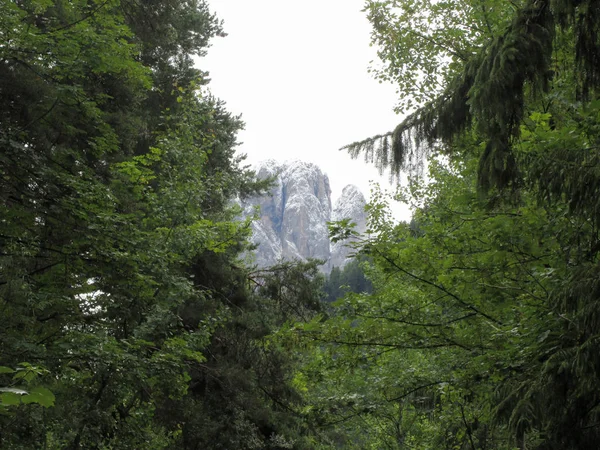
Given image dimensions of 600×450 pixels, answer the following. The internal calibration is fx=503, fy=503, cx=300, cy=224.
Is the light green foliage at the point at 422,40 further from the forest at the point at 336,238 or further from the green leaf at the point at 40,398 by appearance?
the green leaf at the point at 40,398

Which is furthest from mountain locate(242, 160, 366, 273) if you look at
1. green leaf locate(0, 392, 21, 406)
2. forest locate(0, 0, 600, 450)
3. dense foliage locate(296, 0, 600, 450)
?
green leaf locate(0, 392, 21, 406)

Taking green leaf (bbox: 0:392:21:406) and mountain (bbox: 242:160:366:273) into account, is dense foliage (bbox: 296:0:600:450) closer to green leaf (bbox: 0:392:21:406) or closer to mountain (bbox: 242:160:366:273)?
green leaf (bbox: 0:392:21:406)

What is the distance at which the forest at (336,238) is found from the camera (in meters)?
3.60

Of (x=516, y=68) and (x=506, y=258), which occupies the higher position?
(x=516, y=68)

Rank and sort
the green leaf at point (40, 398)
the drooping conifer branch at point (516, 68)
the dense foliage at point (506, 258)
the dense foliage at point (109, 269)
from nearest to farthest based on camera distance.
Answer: the green leaf at point (40, 398), the dense foliage at point (506, 258), the drooping conifer branch at point (516, 68), the dense foliage at point (109, 269)

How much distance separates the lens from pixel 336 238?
5.86 metres

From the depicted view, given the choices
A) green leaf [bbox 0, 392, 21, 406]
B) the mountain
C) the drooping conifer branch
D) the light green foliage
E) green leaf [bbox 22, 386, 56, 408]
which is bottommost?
green leaf [bbox 22, 386, 56, 408]

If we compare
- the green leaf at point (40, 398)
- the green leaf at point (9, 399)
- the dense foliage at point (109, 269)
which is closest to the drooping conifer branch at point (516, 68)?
the green leaf at point (40, 398)

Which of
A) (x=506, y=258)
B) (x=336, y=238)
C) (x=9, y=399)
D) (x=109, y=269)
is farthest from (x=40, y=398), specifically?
(x=109, y=269)

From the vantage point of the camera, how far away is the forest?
142 inches

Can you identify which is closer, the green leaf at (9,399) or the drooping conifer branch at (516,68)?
the green leaf at (9,399)

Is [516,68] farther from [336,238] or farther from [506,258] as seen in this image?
[336,238]

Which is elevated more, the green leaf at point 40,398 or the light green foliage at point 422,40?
the light green foliage at point 422,40

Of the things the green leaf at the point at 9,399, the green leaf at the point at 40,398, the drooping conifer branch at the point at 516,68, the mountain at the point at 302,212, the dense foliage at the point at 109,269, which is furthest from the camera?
the mountain at the point at 302,212
